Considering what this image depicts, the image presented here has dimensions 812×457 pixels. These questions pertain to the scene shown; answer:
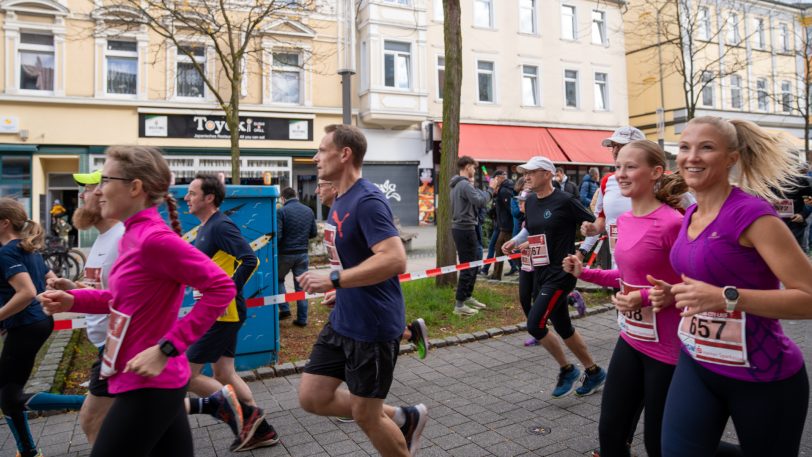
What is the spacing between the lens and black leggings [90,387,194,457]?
2211 mm

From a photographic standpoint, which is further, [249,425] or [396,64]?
[396,64]

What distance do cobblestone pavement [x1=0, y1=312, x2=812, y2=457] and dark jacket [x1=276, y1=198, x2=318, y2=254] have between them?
8.30 feet

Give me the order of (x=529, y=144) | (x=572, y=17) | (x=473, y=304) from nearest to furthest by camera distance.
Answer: (x=473, y=304), (x=529, y=144), (x=572, y=17)

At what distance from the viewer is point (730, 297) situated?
203 cm

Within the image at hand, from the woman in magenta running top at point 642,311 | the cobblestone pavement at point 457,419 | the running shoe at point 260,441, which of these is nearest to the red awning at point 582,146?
the cobblestone pavement at point 457,419

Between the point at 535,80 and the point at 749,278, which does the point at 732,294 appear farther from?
the point at 535,80

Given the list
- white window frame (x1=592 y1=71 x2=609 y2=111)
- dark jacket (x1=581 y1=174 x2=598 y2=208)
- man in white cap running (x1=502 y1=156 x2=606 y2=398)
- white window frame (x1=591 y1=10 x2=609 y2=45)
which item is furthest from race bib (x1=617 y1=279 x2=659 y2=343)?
white window frame (x1=591 y1=10 x2=609 y2=45)

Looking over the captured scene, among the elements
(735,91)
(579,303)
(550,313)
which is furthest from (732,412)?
(735,91)

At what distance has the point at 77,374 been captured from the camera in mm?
5574

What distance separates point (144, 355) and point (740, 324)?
231 centimetres

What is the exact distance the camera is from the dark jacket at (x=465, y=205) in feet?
27.1

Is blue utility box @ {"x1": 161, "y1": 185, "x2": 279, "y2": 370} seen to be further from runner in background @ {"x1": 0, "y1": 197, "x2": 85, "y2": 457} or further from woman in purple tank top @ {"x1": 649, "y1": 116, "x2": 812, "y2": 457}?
woman in purple tank top @ {"x1": 649, "y1": 116, "x2": 812, "y2": 457}

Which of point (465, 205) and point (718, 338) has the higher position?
point (465, 205)

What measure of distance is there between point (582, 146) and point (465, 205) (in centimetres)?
2026
